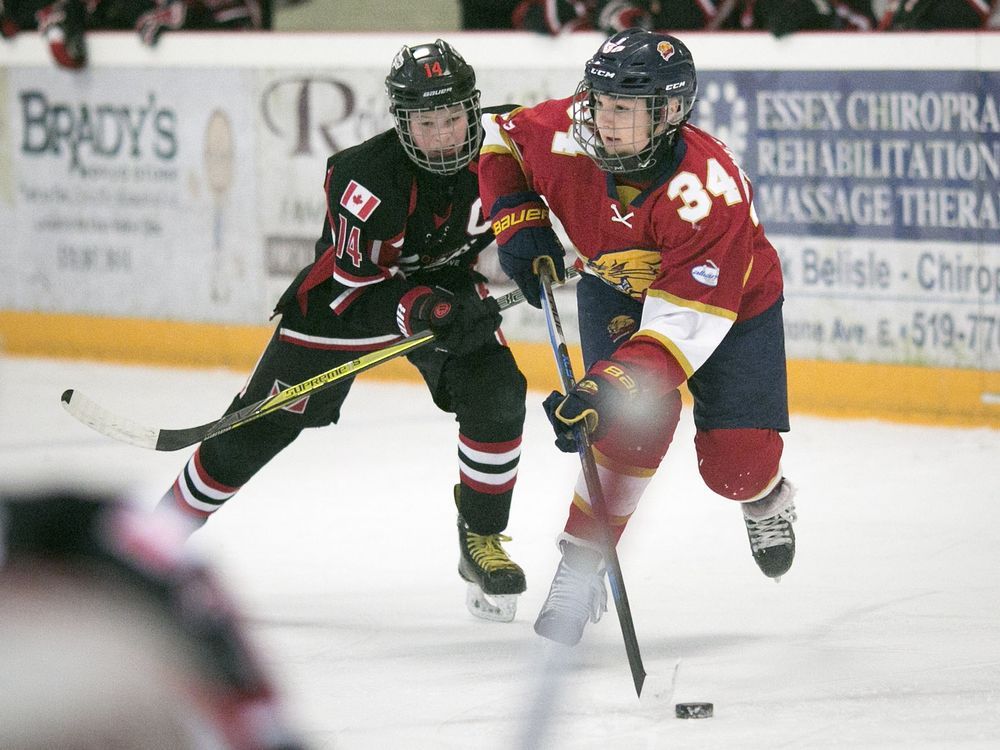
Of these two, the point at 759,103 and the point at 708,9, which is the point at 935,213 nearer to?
the point at 759,103

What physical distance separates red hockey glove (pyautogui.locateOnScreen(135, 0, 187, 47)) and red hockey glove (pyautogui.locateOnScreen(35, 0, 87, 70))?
7.9 inches

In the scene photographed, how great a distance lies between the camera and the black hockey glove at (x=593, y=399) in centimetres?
230

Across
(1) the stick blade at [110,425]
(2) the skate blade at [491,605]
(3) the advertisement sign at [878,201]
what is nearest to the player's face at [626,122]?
(2) the skate blade at [491,605]

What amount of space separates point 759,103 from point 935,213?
0.61m

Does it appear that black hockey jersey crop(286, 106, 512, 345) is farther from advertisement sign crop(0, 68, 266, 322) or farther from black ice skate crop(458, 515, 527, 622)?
advertisement sign crop(0, 68, 266, 322)

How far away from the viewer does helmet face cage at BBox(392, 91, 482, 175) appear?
Answer: 2791 millimetres

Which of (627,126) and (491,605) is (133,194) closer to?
(491,605)

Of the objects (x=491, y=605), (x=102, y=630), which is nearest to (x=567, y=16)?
(x=491, y=605)

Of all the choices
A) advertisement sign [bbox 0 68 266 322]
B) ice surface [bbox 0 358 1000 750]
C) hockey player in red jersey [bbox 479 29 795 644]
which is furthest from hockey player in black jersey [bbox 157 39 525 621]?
advertisement sign [bbox 0 68 266 322]

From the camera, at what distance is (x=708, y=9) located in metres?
5.02

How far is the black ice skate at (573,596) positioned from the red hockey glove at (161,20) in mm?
3495

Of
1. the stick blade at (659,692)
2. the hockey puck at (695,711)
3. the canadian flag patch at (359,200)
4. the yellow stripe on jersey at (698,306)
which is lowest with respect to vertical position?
the stick blade at (659,692)

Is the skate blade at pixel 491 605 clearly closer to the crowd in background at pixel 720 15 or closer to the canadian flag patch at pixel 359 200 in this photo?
the canadian flag patch at pixel 359 200

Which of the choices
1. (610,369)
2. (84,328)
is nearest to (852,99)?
(610,369)
